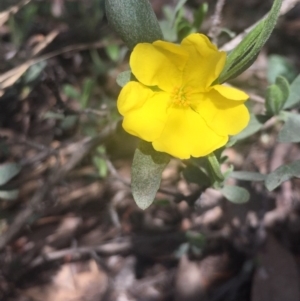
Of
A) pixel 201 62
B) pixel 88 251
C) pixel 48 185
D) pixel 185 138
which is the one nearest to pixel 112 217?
pixel 88 251

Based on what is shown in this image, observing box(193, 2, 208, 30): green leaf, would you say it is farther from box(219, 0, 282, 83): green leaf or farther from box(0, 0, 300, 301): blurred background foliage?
box(219, 0, 282, 83): green leaf

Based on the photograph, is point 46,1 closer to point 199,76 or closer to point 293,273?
point 199,76

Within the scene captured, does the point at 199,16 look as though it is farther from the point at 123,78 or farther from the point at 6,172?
the point at 6,172

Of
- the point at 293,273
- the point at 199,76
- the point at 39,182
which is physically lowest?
the point at 293,273

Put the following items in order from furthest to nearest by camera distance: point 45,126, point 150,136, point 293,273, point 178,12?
point 45,126, point 293,273, point 178,12, point 150,136

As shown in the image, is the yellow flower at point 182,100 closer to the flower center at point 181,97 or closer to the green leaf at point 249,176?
the flower center at point 181,97

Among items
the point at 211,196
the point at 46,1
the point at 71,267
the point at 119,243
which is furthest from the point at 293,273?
the point at 46,1

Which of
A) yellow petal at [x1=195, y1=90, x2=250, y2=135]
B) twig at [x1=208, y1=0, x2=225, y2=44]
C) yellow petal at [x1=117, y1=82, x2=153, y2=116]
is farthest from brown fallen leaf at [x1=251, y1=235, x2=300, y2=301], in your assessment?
yellow petal at [x1=117, y1=82, x2=153, y2=116]
